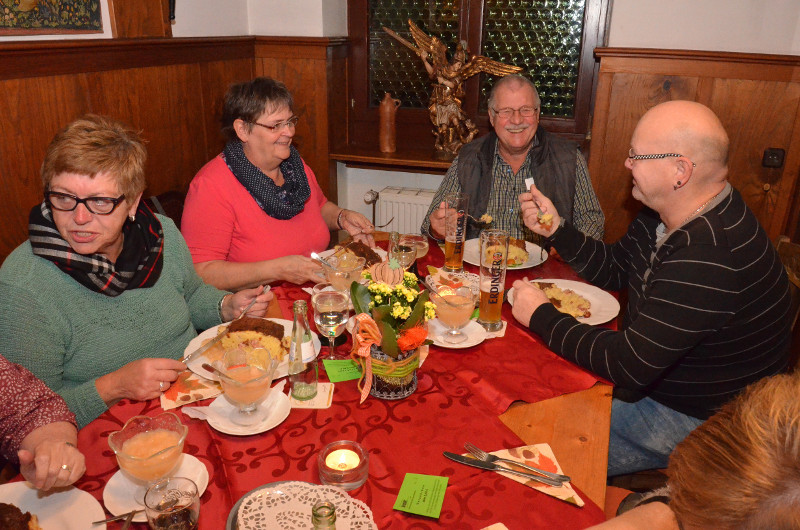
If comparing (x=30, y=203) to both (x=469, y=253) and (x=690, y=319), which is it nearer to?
(x=469, y=253)

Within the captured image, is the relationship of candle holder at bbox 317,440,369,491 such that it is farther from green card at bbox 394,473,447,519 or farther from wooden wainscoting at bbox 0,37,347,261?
wooden wainscoting at bbox 0,37,347,261

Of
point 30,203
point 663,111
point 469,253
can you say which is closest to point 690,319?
point 663,111

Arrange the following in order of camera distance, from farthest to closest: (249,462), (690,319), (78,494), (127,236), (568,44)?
(568,44)
(127,236)
(690,319)
(249,462)
(78,494)

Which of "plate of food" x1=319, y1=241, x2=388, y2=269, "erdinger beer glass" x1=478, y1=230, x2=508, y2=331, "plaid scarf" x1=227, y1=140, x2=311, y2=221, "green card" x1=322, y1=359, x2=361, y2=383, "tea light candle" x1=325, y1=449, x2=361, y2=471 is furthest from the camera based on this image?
"plaid scarf" x1=227, y1=140, x2=311, y2=221

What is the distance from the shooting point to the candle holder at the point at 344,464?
1160 millimetres

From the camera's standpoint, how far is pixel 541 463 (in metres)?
1.25

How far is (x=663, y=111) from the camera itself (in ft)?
5.74

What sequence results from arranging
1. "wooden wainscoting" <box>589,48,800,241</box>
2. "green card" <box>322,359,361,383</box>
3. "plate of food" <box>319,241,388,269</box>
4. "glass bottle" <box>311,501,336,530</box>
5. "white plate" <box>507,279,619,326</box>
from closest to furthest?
"glass bottle" <box>311,501,336,530</box>
"green card" <box>322,359,361,383</box>
"white plate" <box>507,279,619,326</box>
"plate of food" <box>319,241,388,269</box>
"wooden wainscoting" <box>589,48,800,241</box>

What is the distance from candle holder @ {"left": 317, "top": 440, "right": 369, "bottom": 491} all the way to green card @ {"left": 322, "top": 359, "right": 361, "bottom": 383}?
302mm

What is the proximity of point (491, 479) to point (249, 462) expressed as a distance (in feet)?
1.68

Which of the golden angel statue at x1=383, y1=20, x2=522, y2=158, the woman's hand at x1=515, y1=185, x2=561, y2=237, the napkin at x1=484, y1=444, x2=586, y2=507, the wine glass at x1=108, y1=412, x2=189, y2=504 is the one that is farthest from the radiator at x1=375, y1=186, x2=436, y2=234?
the wine glass at x1=108, y1=412, x2=189, y2=504

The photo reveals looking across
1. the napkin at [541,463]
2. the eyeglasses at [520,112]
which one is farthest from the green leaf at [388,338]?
the eyeglasses at [520,112]

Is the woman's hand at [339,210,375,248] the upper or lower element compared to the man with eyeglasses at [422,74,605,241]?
lower

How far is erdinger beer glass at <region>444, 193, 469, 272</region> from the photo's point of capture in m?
2.16
